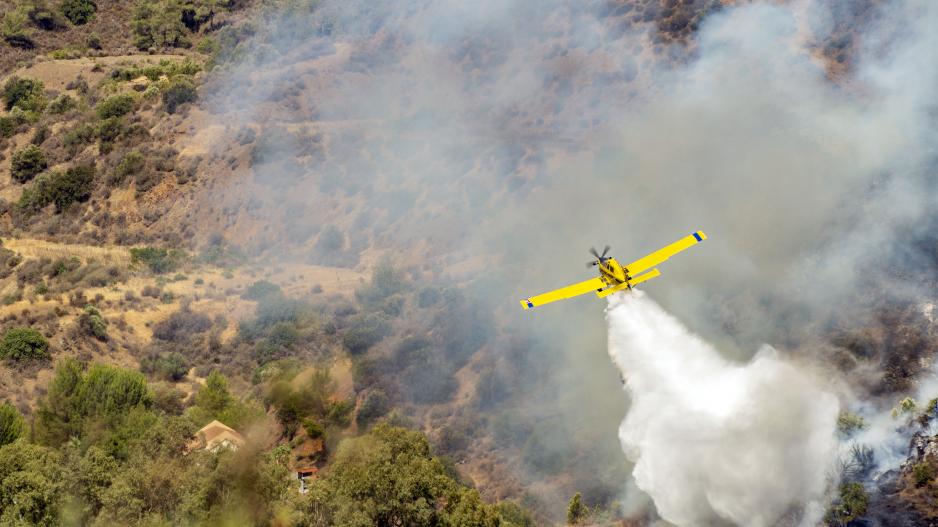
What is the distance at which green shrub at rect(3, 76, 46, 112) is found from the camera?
133 m

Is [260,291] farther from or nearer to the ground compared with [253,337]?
farther from the ground

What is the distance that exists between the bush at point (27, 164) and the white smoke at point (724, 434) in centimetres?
8888

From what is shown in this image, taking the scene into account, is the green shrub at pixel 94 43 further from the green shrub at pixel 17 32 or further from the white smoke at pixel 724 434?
the white smoke at pixel 724 434

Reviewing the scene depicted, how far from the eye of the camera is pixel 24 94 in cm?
13512

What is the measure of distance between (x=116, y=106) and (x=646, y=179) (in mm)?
72686

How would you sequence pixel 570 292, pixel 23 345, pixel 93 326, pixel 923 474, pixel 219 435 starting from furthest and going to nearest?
pixel 93 326 → pixel 23 345 → pixel 219 435 → pixel 570 292 → pixel 923 474

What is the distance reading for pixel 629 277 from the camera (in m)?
61.0

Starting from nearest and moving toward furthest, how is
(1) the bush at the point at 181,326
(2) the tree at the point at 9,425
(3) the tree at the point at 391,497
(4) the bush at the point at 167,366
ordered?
(3) the tree at the point at 391,497 < (2) the tree at the point at 9,425 < (4) the bush at the point at 167,366 < (1) the bush at the point at 181,326

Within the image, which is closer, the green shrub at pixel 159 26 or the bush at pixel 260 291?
the bush at pixel 260 291

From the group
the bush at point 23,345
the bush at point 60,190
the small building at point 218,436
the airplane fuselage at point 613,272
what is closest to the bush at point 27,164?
the bush at point 60,190

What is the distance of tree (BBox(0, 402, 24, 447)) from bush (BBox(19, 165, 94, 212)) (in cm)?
5112

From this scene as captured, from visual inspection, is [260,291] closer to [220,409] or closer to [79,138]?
[220,409]

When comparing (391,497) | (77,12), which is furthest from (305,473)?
(77,12)

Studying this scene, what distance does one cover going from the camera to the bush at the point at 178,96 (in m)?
122
